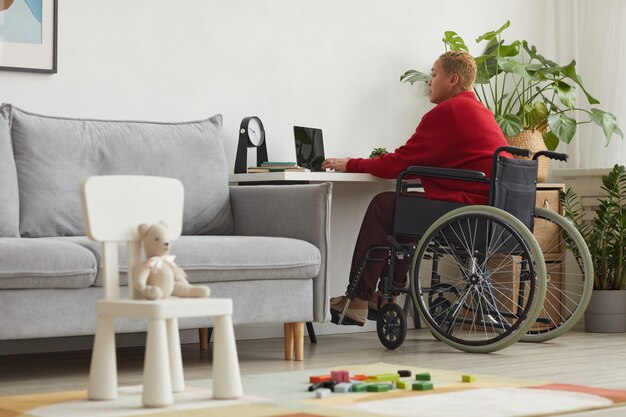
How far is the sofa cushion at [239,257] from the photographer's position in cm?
332

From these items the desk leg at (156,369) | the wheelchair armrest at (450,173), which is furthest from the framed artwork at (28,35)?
the desk leg at (156,369)

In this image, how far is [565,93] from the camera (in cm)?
510

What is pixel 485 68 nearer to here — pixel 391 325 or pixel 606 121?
pixel 606 121

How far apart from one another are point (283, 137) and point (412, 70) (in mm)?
784

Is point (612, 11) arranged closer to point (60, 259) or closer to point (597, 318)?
point (597, 318)

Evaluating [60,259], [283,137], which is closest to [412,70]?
[283,137]

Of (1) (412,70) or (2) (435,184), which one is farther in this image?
(1) (412,70)

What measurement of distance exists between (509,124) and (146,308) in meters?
2.77

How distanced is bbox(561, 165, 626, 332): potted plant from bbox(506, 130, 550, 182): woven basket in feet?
0.60

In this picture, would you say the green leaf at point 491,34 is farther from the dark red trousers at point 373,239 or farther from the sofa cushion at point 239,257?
the sofa cushion at point 239,257

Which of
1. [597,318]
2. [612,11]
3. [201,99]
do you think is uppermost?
[612,11]

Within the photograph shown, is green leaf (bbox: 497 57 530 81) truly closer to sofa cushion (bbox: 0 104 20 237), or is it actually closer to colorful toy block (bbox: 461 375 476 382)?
colorful toy block (bbox: 461 375 476 382)

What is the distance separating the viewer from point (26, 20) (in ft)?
13.0

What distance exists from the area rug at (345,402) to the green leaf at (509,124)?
1985mm
